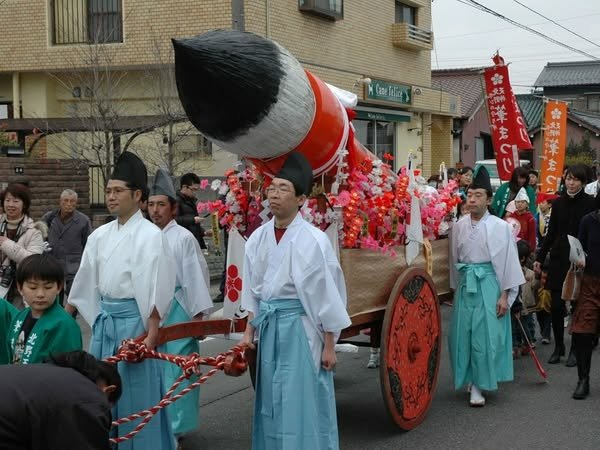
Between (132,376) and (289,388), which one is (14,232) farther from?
(289,388)

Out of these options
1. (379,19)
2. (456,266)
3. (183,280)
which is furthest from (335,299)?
(379,19)

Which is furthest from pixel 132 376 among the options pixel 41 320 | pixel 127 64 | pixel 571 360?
pixel 127 64

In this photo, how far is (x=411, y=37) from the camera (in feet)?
77.0

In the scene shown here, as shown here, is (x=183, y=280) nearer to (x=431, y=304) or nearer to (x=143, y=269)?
(x=143, y=269)

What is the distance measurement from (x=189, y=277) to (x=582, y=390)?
3392 mm

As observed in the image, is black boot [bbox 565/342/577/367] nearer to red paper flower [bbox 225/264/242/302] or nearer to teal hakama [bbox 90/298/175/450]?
red paper flower [bbox 225/264/242/302]

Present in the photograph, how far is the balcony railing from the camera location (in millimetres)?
22984

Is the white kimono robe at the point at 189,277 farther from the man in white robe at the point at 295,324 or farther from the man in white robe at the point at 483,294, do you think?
the man in white robe at the point at 483,294

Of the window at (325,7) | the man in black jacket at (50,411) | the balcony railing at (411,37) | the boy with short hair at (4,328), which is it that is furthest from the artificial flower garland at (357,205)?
the balcony railing at (411,37)

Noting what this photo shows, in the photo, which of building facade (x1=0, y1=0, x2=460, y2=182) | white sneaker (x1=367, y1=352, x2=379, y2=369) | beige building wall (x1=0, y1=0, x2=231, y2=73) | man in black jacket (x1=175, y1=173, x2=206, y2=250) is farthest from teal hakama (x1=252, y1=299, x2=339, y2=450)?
beige building wall (x1=0, y1=0, x2=231, y2=73)

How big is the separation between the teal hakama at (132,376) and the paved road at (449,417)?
3.19ft

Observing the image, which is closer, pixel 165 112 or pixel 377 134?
pixel 165 112

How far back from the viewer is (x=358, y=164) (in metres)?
5.90

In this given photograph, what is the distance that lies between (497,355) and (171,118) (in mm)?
8702
